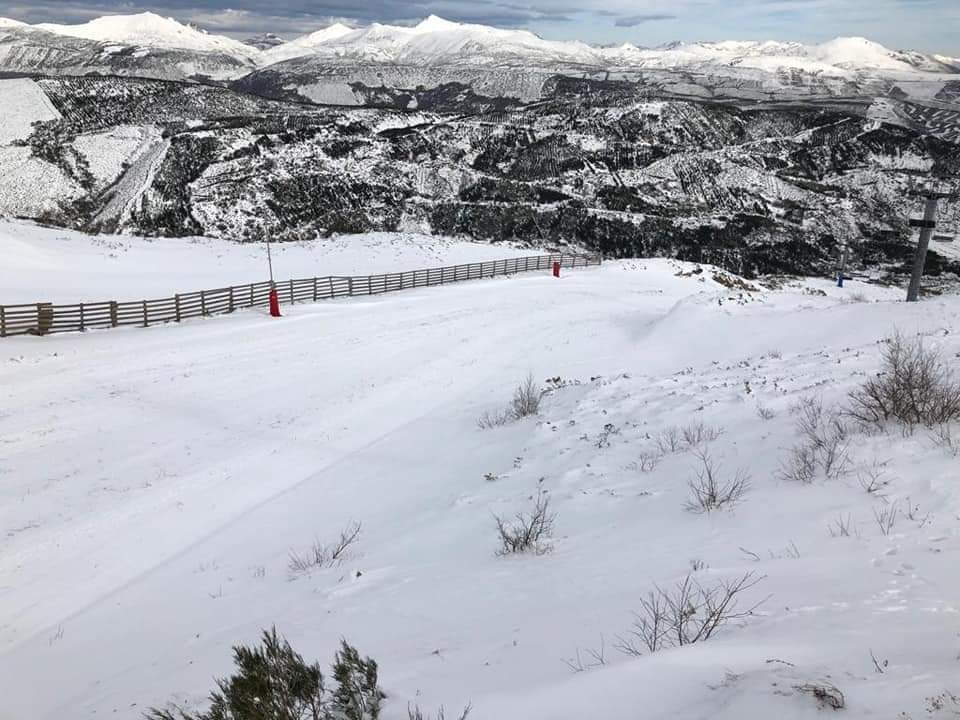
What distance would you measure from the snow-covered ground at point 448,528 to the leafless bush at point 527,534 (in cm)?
18

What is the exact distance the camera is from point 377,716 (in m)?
4.34

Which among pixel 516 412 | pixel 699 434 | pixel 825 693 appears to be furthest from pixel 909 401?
pixel 516 412

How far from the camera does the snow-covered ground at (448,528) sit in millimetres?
4254

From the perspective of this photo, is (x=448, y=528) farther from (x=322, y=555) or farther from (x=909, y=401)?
(x=909, y=401)

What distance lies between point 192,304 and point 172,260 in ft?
64.2

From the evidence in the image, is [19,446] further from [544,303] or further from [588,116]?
[588,116]

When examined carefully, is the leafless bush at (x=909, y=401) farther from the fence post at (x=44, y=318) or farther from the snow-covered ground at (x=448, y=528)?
the fence post at (x=44, y=318)

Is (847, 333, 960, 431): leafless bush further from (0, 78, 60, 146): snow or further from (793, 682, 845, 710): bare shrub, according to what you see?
(0, 78, 60, 146): snow

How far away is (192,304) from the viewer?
25328mm

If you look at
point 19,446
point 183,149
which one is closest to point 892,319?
point 19,446

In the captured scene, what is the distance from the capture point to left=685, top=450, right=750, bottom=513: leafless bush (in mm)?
7461

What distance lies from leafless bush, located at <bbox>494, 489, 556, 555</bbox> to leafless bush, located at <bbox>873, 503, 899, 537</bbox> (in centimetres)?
344

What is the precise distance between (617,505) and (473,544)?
2060mm

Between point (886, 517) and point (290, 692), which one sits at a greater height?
point (886, 517)
